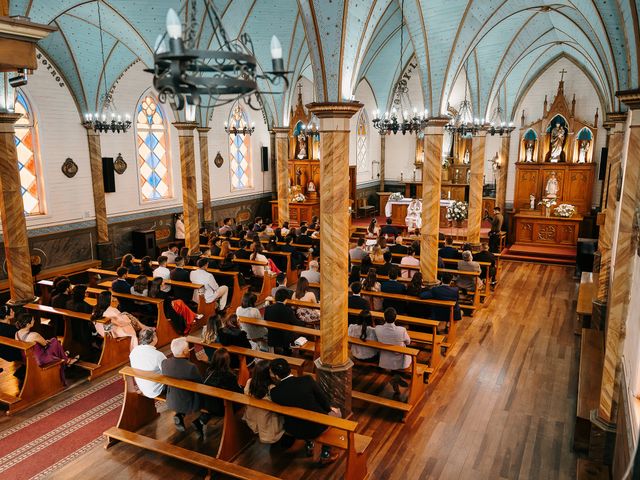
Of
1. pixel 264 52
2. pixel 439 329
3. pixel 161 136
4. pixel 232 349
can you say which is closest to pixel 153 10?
pixel 264 52

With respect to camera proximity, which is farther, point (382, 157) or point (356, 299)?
point (382, 157)

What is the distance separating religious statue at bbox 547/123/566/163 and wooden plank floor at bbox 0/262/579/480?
11.8 m

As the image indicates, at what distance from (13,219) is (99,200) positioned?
5.29m

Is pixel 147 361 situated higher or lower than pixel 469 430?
higher

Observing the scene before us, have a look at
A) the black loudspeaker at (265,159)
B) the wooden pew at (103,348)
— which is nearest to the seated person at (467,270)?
the wooden pew at (103,348)

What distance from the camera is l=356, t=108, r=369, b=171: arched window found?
1009 inches

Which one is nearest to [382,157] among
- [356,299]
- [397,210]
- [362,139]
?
[362,139]

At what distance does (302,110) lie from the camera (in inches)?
915

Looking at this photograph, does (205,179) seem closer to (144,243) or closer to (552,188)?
(144,243)

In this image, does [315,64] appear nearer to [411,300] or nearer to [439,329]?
[411,300]

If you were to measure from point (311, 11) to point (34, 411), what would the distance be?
6859mm

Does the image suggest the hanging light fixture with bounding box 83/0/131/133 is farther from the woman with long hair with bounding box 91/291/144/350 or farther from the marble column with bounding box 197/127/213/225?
the woman with long hair with bounding box 91/291/144/350

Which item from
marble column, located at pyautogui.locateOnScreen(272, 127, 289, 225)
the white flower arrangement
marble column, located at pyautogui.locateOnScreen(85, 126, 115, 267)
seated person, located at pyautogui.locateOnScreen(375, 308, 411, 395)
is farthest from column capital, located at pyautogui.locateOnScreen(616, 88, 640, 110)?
marble column, located at pyautogui.locateOnScreen(85, 126, 115, 267)

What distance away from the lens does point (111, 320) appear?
8500mm
